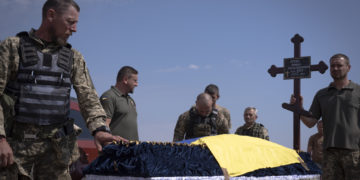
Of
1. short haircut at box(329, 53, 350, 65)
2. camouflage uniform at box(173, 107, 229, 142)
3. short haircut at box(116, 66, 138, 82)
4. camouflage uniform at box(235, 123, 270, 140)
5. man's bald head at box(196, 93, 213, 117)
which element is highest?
short haircut at box(329, 53, 350, 65)

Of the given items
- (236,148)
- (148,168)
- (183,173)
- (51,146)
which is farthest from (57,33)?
(236,148)

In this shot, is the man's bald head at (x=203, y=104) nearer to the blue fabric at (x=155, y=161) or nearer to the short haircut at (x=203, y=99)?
the short haircut at (x=203, y=99)

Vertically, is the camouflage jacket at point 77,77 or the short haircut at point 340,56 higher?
the short haircut at point 340,56

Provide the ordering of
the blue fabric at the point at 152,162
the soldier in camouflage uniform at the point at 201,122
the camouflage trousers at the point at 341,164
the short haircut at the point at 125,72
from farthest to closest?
the soldier in camouflage uniform at the point at 201,122 < the short haircut at the point at 125,72 < the camouflage trousers at the point at 341,164 < the blue fabric at the point at 152,162

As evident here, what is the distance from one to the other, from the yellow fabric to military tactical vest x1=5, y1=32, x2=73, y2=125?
195 centimetres

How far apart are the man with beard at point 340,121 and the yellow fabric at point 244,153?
1.46 ft

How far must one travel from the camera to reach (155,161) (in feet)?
12.5

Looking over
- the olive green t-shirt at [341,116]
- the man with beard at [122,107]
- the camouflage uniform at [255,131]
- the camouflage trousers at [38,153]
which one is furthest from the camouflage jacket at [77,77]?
the camouflage uniform at [255,131]

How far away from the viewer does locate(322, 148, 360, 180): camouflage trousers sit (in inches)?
201

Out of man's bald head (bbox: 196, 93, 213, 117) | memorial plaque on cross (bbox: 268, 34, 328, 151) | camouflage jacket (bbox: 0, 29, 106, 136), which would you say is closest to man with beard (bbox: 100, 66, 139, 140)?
man's bald head (bbox: 196, 93, 213, 117)

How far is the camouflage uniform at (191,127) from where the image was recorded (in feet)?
18.8

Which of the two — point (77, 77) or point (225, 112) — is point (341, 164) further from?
point (77, 77)

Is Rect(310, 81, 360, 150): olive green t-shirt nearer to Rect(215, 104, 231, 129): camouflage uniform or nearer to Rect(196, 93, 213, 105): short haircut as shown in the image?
Rect(196, 93, 213, 105): short haircut

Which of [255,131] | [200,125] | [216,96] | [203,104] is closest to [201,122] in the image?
[200,125]
